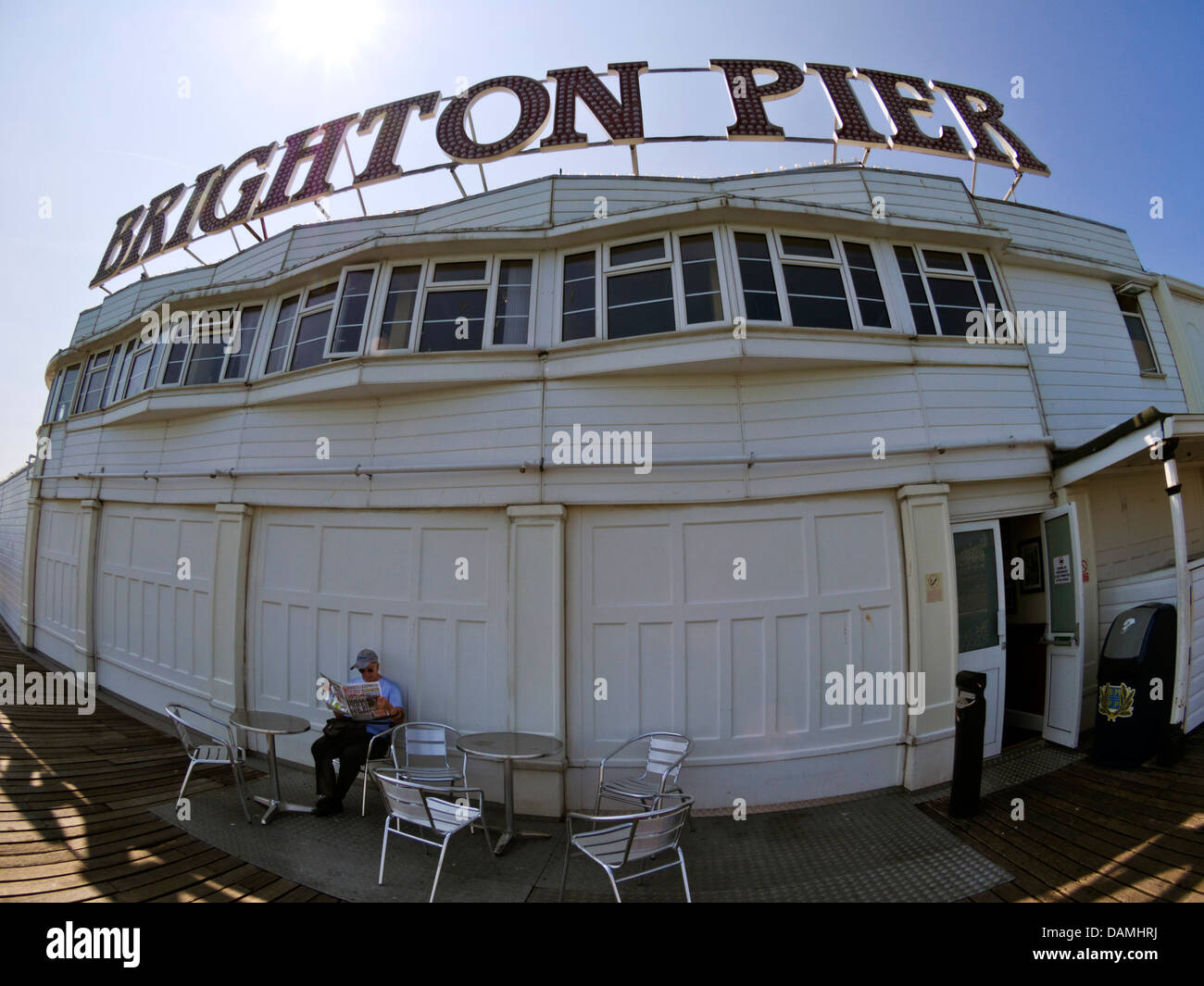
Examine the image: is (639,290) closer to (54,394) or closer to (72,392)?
(72,392)

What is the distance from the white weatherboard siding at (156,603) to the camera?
7230 millimetres

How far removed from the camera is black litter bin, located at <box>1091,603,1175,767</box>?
5055mm

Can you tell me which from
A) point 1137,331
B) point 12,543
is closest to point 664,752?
point 1137,331

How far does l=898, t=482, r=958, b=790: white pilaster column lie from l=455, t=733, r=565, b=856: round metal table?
362 centimetres

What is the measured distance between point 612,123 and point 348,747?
324 inches

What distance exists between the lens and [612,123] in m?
7.14

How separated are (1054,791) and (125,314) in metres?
15.6

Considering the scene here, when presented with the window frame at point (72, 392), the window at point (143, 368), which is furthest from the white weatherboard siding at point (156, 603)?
the window frame at point (72, 392)

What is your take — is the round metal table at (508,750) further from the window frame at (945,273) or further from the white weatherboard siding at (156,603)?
the window frame at (945,273)

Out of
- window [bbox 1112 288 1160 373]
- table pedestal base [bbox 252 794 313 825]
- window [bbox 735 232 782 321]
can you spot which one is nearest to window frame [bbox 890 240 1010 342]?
window [bbox 735 232 782 321]

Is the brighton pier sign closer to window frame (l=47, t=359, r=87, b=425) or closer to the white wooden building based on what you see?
the white wooden building

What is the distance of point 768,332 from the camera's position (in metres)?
5.23
